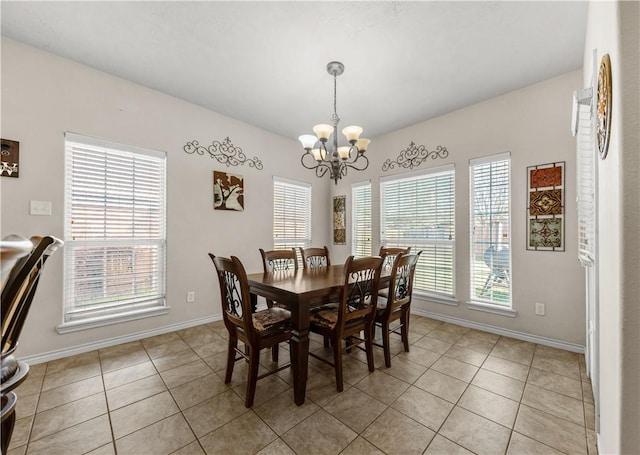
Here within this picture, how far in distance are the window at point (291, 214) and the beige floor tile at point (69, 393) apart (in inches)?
99.1

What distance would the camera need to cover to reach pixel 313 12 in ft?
6.22

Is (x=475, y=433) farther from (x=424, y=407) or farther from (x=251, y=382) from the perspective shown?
(x=251, y=382)

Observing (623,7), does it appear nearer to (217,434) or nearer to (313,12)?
(313,12)

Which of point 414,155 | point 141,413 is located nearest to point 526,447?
point 141,413

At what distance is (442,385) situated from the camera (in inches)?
79.5

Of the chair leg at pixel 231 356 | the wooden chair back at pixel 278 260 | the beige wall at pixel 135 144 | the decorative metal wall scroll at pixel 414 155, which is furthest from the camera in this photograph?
the decorative metal wall scroll at pixel 414 155

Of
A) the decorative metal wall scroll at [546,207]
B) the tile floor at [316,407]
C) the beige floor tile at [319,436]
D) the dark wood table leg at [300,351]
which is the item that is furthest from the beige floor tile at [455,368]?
the decorative metal wall scroll at [546,207]

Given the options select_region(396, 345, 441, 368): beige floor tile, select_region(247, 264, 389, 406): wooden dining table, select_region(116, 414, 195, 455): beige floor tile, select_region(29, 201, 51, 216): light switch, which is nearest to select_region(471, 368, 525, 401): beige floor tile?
select_region(396, 345, 441, 368): beige floor tile

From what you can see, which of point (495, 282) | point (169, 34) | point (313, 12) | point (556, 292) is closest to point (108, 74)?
point (169, 34)

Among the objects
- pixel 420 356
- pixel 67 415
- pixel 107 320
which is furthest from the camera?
pixel 107 320

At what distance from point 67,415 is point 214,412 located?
928 millimetres

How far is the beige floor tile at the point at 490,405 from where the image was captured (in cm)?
166

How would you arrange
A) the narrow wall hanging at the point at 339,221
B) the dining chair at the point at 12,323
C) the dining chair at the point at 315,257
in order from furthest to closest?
the narrow wall hanging at the point at 339,221
the dining chair at the point at 315,257
the dining chair at the point at 12,323

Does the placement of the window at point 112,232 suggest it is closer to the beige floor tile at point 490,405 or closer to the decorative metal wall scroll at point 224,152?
the decorative metal wall scroll at point 224,152
